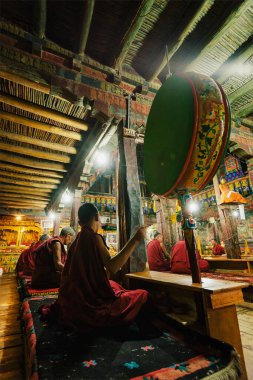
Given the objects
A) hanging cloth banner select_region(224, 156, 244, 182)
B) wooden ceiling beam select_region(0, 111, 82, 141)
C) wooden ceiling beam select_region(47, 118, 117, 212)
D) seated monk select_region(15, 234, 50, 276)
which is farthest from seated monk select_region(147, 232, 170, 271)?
hanging cloth banner select_region(224, 156, 244, 182)

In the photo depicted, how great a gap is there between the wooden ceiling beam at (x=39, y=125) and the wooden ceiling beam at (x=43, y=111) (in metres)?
0.29

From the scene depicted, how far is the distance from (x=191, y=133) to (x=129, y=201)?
1.99m

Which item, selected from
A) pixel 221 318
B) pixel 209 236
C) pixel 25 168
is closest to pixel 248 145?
pixel 221 318

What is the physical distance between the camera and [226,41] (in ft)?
12.4

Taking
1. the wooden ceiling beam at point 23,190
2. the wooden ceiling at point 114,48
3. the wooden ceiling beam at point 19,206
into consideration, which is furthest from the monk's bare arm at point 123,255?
the wooden ceiling beam at point 19,206

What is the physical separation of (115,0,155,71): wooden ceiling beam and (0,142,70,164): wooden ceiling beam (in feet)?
11.2

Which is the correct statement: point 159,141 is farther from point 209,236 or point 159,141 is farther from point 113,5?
point 209,236

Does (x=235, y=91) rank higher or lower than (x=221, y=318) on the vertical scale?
higher

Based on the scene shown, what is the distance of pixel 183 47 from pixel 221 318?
15.2 ft

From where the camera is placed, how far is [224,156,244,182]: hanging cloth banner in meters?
14.4

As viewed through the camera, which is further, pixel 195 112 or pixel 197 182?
pixel 197 182

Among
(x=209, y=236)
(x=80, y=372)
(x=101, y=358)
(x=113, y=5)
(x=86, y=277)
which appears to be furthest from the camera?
(x=209, y=236)

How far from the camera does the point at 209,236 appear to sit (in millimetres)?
17812

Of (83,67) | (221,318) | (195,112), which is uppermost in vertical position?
(83,67)
